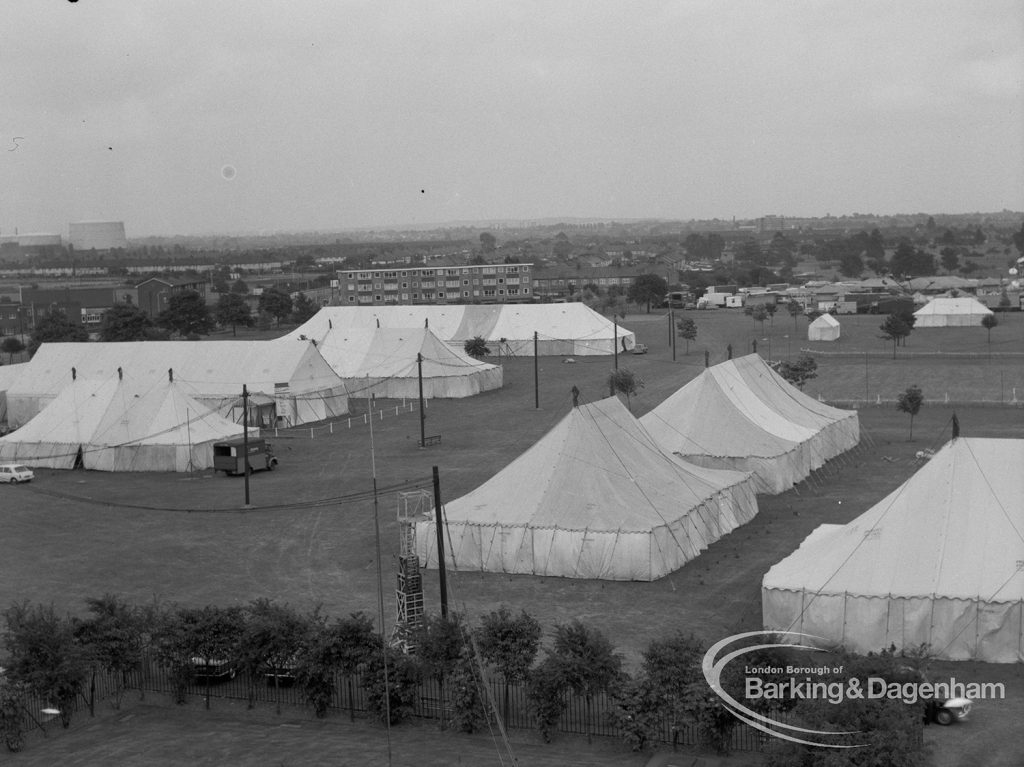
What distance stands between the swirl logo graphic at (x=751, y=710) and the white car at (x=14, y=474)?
23100 millimetres

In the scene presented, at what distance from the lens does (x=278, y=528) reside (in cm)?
2558

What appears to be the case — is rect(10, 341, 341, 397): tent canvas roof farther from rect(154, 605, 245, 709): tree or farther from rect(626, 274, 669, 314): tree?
rect(626, 274, 669, 314): tree

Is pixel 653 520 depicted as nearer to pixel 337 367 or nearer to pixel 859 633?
pixel 859 633

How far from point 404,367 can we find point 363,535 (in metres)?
24.9

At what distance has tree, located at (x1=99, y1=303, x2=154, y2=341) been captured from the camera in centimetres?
6906

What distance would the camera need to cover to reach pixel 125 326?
69.3 m

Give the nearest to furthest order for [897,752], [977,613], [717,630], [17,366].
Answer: [897,752] → [977,613] → [717,630] → [17,366]

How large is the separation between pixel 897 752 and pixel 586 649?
4.02m

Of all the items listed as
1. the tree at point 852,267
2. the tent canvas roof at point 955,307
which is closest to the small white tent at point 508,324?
the tent canvas roof at point 955,307

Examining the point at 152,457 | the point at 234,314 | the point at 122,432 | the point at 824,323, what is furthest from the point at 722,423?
the point at 234,314

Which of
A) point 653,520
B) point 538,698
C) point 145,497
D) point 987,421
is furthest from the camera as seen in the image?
point 987,421

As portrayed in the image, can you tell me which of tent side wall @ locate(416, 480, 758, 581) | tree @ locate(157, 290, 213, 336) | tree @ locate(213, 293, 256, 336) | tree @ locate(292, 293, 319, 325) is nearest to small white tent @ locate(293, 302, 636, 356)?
tree @ locate(157, 290, 213, 336)

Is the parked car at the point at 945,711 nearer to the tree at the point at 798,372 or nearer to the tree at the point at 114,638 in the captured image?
the tree at the point at 114,638

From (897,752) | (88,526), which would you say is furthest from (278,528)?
(897,752)
